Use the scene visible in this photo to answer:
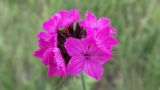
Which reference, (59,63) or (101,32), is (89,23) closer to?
(101,32)

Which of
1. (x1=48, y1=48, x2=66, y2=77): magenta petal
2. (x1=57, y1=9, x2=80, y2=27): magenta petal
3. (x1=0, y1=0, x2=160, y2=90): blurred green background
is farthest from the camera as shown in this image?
(x1=0, y1=0, x2=160, y2=90): blurred green background

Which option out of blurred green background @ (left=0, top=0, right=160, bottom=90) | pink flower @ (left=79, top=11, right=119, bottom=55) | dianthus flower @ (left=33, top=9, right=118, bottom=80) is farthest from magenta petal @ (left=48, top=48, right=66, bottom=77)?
blurred green background @ (left=0, top=0, right=160, bottom=90)

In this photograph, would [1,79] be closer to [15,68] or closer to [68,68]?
[15,68]

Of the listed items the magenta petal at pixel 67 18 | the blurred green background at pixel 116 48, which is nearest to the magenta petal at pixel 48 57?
the magenta petal at pixel 67 18

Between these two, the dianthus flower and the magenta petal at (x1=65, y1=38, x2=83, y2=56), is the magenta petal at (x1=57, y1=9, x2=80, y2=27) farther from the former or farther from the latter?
the magenta petal at (x1=65, y1=38, x2=83, y2=56)

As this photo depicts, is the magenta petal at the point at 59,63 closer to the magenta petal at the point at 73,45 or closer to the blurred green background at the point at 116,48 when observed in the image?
the magenta petal at the point at 73,45
